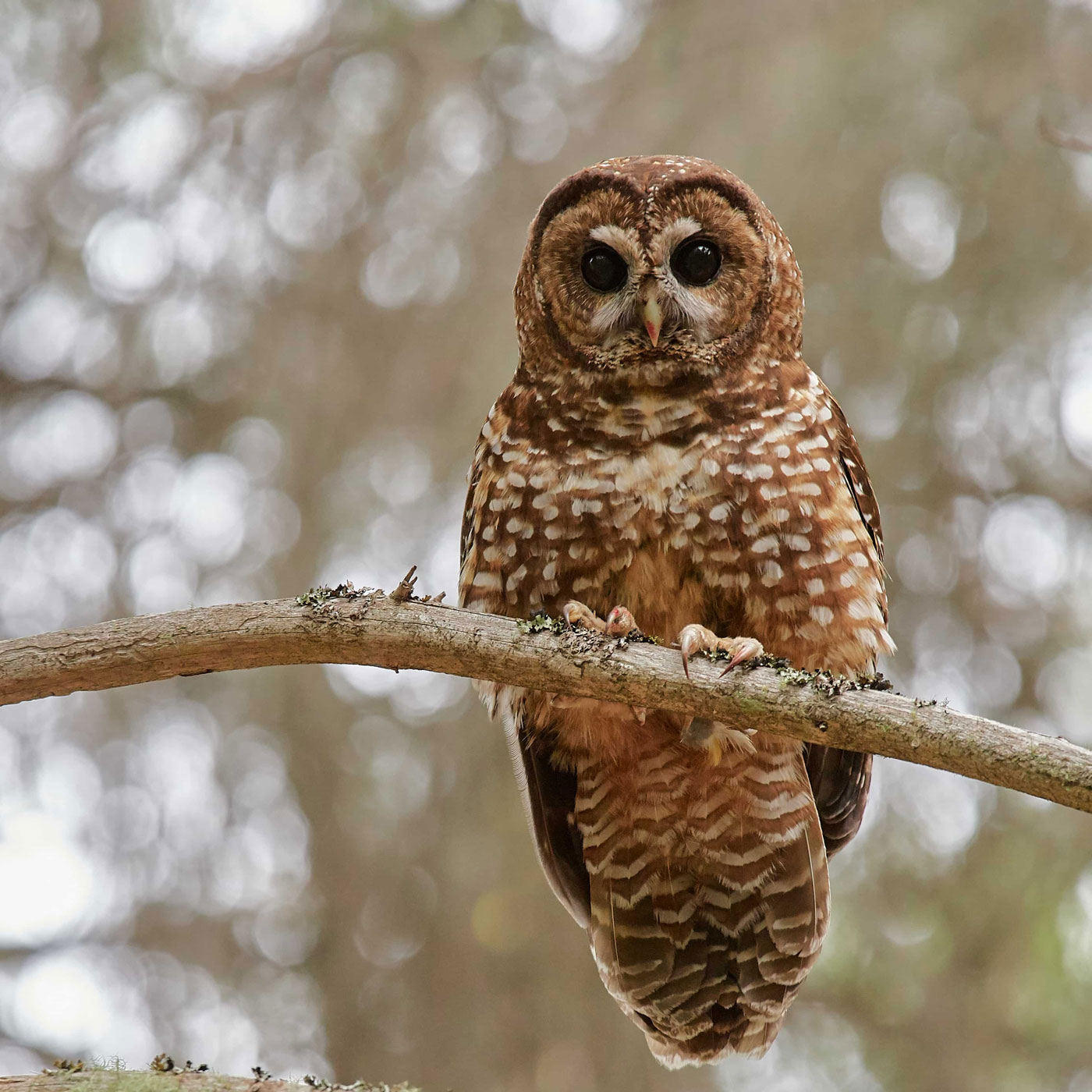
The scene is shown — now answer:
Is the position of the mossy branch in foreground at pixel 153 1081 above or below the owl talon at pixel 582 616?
below

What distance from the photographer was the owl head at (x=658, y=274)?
3.49 metres

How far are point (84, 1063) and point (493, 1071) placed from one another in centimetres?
292

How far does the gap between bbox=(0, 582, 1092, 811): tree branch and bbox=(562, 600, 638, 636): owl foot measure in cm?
27

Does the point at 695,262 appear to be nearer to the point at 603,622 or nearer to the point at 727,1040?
the point at 603,622

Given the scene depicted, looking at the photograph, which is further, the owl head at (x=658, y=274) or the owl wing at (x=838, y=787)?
the owl wing at (x=838, y=787)

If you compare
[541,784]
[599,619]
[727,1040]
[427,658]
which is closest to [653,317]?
[599,619]

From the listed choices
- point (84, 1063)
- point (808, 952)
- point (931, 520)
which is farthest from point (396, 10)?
point (84, 1063)

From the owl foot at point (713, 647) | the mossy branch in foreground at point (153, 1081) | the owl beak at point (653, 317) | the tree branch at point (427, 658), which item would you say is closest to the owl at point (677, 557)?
the owl beak at point (653, 317)

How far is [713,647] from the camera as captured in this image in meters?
2.78

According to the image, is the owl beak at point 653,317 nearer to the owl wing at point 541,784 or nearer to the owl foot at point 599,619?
the owl wing at point 541,784

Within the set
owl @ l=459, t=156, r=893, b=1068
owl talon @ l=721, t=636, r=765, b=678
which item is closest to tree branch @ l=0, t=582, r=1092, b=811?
owl talon @ l=721, t=636, r=765, b=678

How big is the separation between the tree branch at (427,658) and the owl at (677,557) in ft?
1.47

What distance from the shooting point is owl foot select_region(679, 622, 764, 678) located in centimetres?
249

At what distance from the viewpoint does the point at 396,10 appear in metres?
5.54
